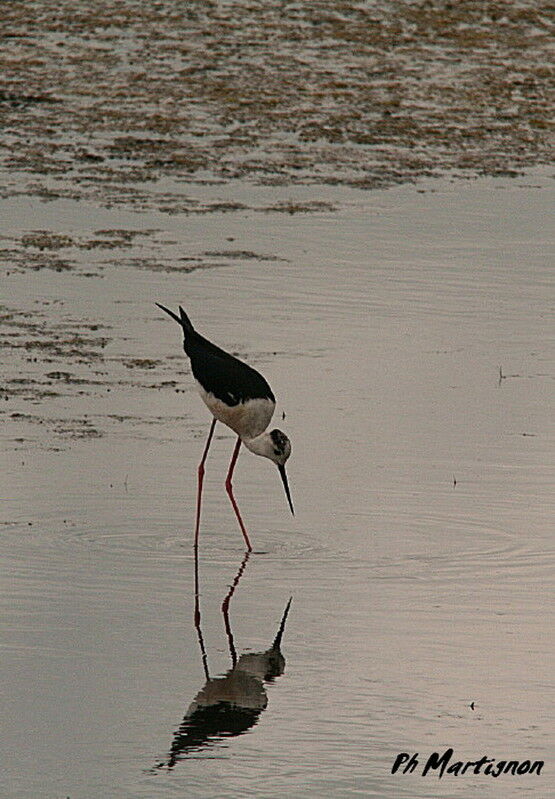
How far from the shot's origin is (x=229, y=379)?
9.70 meters

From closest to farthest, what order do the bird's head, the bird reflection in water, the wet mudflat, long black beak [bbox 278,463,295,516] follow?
the bird reflection in water
the wet mudflat
long black beak [bbox 278,463,295,516]
the bird's head

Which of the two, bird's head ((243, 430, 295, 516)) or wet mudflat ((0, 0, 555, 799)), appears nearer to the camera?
wet mudflat ((0, 0, 555, 799))

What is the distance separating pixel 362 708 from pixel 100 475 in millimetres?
3079

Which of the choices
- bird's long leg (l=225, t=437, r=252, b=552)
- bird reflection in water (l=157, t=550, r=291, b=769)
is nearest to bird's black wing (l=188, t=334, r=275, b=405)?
bird's long leg (l=225, t=437, r=252, b=552)

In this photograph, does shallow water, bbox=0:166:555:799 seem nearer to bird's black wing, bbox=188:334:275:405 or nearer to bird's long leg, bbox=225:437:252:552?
bird's long leg, bbox=225:437:252:552

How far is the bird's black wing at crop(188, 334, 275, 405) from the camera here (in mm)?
9641

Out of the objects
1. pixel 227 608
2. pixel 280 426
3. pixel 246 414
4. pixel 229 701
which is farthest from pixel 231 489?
pixel 229 701

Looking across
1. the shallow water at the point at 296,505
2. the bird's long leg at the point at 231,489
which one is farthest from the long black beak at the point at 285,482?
the bird's long leg at the point at 231,489

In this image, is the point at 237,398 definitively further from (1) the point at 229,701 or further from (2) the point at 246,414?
(1) the point at 229,701

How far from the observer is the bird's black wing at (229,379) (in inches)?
380

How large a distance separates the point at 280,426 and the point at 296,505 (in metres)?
1.23

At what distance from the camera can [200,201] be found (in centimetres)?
1605

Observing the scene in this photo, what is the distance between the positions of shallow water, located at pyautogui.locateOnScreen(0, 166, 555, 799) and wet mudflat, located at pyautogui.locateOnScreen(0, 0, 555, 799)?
0.07 ft

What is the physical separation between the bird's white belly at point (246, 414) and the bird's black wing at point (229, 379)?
0.02 m
